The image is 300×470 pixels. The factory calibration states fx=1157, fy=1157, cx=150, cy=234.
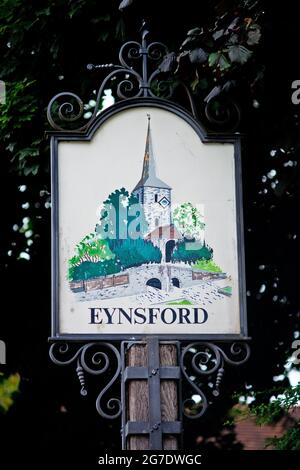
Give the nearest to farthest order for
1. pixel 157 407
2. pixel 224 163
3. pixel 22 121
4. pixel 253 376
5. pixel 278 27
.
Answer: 1. pixel 157 407
2. pixel 224 163
3. pixel 278 27
4. pixel 22 121
5. pixel 253 376

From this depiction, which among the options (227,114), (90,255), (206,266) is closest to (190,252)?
(206,266)

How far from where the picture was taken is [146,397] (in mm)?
6113

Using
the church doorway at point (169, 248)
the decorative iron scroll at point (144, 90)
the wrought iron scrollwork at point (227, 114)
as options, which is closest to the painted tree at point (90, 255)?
the church doorway at point (169, 248)

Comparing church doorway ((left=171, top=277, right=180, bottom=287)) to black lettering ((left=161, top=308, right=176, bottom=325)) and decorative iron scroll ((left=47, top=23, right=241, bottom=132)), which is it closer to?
black lettering ((left=161, top=308, right=176, bottom=325))

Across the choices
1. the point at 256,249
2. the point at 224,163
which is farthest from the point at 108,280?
the point at 256,249

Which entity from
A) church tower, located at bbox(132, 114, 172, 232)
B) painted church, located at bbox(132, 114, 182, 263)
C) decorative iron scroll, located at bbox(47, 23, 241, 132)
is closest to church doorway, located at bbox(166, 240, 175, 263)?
painted church, located at bbox(132, 114, 182, 263)

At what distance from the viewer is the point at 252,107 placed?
30.8 feet

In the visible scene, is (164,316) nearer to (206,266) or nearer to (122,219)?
(206,266)

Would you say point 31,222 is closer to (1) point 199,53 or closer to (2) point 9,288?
(2) point 9,288

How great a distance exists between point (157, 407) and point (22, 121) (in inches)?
176

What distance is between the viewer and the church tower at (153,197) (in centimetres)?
629

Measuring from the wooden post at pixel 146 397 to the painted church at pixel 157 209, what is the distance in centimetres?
50

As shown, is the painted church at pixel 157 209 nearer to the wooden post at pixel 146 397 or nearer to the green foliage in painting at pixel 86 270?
the green foliage in painting at pixel 86 270

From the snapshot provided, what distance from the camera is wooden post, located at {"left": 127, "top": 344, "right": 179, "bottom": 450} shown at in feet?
19.9
